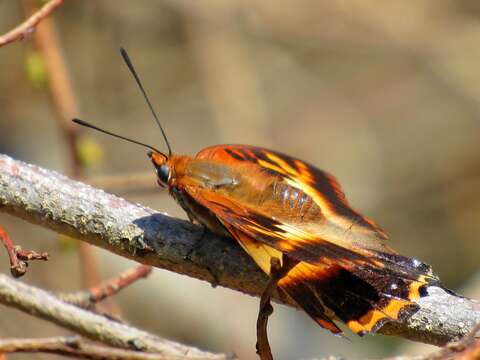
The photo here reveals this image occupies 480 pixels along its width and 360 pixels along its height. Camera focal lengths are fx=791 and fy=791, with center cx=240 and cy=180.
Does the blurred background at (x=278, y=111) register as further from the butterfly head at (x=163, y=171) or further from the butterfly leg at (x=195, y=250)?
the butterfly leg at (x=195, y=250)

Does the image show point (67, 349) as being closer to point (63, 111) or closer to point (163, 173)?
point (163, 173)

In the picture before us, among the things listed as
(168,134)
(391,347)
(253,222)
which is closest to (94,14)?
(168,134)

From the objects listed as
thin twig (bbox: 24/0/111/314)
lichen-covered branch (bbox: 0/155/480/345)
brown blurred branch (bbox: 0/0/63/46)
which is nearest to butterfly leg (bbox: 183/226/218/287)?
lichen-covered branch (bbox: 0/155/480/345)

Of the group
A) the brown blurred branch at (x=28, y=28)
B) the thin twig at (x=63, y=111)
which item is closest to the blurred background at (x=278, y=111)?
the thin twig at (x=63, y=111)

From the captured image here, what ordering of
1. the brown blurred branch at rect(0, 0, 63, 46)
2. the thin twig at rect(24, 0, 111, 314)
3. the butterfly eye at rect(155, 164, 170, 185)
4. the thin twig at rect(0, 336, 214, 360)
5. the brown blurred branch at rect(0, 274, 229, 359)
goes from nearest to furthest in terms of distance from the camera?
the thin twig at rect(0, 336, 214, 360)
the brown blurred branch at rect(0, 274, 229, 359)
the brown blurred branch at rect(0, 0, 63, 46)
the butterfly eye at rect(155, 164, 170, 185)
the thin twig at rect(24, 0, 111, 314)

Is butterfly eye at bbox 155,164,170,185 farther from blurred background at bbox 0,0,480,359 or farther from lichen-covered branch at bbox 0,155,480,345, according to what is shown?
blurred background at bbox 0,0,480,359

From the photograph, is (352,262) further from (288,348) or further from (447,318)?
(288,348)

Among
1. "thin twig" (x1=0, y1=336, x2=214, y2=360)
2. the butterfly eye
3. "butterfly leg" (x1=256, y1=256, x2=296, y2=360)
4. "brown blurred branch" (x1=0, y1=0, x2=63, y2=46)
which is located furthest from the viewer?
the butterfly eye
